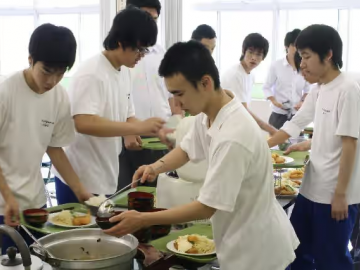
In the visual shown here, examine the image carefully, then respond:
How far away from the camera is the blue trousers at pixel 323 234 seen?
2.10 metres

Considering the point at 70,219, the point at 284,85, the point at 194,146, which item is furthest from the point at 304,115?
the point at 284,85

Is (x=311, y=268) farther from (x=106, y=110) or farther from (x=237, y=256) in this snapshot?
(x=106, y=110)

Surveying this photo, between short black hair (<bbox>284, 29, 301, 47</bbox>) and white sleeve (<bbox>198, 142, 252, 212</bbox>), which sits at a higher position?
short black hair (<bbox>284, 29, 301, 47</bbox>)

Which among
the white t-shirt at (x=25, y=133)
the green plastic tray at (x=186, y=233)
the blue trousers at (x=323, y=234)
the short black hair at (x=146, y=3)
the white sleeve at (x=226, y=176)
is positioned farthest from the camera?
the short black hair at (x=146, y=3)

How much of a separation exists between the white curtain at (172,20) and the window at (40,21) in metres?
1.71

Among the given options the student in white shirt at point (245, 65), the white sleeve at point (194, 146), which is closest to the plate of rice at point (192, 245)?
the white sleeve at point (194, 146)

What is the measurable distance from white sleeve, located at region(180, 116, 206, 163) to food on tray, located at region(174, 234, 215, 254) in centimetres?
26

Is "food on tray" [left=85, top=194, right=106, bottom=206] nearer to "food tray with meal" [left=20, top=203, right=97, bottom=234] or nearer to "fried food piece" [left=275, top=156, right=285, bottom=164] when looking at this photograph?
"food tray with meal" [left=20, top=203, right=97, bottom=234]

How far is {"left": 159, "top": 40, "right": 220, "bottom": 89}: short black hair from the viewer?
50.3 inches

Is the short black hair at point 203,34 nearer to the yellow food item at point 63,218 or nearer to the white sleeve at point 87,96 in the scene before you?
the white sleeve at point 87,96

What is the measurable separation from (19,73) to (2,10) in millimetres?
7083

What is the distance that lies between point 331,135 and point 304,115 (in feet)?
1.31

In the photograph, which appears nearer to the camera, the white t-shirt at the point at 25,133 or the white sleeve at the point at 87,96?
the white t-shirt at the point at 25,133

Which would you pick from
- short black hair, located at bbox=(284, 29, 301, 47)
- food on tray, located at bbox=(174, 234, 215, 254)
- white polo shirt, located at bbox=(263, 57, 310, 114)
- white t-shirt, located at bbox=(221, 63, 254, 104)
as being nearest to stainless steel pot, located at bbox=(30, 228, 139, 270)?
food on tray, located at bbox=(174, 234, 215, 254)
